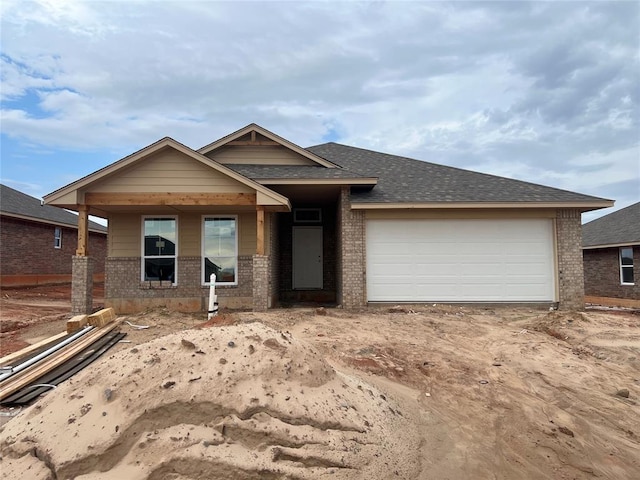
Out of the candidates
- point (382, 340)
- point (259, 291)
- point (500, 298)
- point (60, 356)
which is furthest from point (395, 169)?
point (60, 356)

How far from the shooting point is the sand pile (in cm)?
→ 293

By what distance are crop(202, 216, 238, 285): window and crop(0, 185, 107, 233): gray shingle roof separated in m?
11.5

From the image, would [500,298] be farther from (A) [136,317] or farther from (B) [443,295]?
(A) [136,317]

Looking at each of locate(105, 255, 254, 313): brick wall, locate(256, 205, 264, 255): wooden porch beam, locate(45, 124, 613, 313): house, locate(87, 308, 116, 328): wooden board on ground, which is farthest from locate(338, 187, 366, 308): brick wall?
locate(87, 308, 116, 328): wooden board on ground

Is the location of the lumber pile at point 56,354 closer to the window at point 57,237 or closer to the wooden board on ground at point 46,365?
the wooden board on ground at point 46,365

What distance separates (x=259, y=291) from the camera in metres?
10.7

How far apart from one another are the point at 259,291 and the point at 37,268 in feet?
50.5

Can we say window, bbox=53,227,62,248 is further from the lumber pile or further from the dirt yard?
the dirt yard

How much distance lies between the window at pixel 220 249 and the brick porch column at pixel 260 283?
1421mm

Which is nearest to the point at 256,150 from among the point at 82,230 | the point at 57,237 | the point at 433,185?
the point at 82,230

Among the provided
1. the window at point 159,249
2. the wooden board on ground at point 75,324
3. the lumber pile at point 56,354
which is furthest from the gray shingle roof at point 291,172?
the wooden board on ground at point 75,324

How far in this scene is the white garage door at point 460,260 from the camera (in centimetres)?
1177

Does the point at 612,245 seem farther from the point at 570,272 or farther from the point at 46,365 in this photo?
the point at 46,365

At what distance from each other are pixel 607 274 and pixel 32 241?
2748 cm
